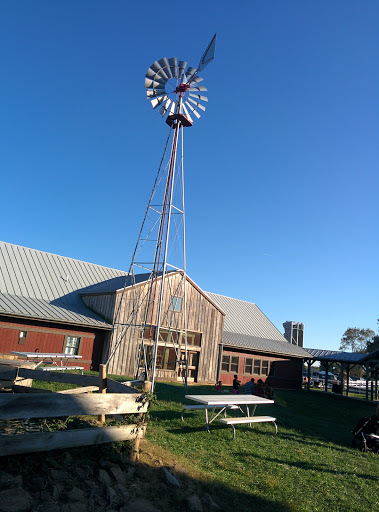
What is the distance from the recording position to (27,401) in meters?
4.97

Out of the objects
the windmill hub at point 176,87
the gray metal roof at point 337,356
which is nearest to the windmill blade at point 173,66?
the windmill hub at point 176,87

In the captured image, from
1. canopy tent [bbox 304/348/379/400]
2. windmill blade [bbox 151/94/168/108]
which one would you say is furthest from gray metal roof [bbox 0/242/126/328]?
canopy tent [bbox 304/348/379/400]

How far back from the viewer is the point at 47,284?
24.9m

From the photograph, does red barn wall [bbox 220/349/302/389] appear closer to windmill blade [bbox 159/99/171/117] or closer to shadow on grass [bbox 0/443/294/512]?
windmill blade [bbox 159/99/171/117]

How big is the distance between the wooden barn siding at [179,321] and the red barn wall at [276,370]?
2161 millimetres

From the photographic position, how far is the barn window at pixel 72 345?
858 inches

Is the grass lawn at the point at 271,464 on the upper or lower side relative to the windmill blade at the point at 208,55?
lower

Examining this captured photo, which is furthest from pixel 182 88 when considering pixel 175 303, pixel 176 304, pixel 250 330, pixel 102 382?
pixel 250 330

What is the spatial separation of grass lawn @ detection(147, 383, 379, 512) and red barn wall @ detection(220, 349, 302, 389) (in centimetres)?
1671

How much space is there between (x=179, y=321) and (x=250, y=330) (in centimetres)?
1077

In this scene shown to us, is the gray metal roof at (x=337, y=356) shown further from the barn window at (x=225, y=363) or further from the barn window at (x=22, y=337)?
the barn window at (x=22, y=337)

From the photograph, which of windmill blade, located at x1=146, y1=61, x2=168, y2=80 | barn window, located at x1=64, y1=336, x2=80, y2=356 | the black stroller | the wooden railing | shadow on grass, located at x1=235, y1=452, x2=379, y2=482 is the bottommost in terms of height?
shadow on grass, located at x1=235, y1=452, x2=379, y2=482

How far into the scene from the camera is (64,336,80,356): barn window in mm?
21781

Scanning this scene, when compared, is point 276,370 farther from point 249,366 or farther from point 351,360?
point 351,360
